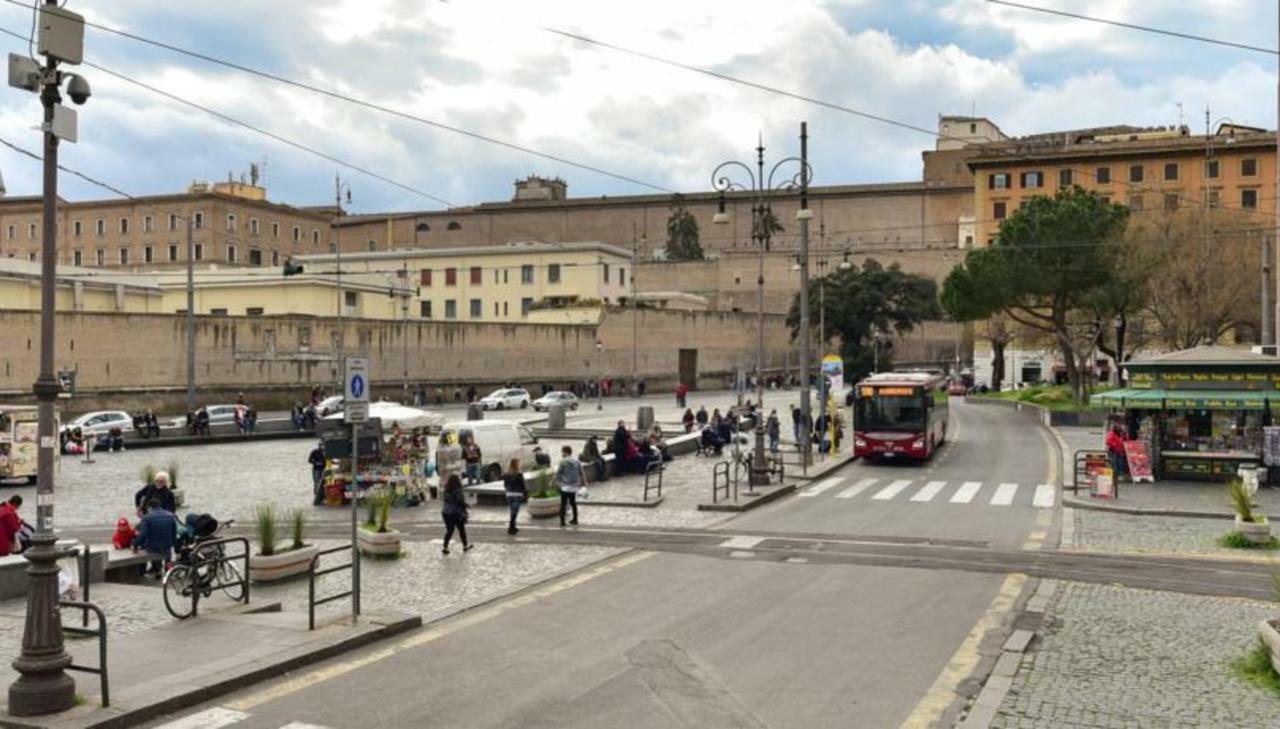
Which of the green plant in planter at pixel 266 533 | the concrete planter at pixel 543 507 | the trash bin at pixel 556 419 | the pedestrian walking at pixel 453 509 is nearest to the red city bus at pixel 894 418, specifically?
the concrete planter at pixel 543 507

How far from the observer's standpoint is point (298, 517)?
15562 mm

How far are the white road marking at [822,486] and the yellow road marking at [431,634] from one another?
34.6ft

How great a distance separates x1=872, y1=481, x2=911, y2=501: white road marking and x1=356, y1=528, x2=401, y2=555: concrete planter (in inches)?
487

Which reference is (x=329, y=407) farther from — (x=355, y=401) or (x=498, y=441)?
(x=355, y=401)

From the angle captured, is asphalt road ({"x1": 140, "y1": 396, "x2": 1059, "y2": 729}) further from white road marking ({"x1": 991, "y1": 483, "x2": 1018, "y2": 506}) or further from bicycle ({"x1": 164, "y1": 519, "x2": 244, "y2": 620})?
white road marking ({"x1": 991, "y1": 483, "x2": 1018, "y2": 506})

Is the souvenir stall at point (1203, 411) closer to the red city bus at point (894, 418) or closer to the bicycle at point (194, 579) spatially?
the red city bus at point (894, 418)

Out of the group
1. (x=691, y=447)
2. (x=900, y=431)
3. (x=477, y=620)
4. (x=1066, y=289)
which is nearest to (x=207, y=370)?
(x=691, y=447)

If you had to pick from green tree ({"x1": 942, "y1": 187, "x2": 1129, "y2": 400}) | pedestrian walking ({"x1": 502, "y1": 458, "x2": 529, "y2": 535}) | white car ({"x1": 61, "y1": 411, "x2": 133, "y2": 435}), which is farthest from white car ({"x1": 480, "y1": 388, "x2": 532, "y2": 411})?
pedestrian walking ({"x1": 502, "y1": 458, "x2": 529, "y2": 535})

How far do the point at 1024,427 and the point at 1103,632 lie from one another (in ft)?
120

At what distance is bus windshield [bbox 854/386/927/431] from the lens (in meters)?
32.1

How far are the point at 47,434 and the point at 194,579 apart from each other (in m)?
3.49

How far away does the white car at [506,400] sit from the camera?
62.4 meters

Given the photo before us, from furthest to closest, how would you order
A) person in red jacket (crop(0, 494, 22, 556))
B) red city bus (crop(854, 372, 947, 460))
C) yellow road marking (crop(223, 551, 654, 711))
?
red city bus (crop(854, 372, 947, 460)), person in red jacket (crop(0, 494, 22, 556)), yellow road marking (crop(223, 551, 654, 711))

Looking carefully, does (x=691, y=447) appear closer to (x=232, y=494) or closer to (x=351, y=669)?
(x=232, y=494)
